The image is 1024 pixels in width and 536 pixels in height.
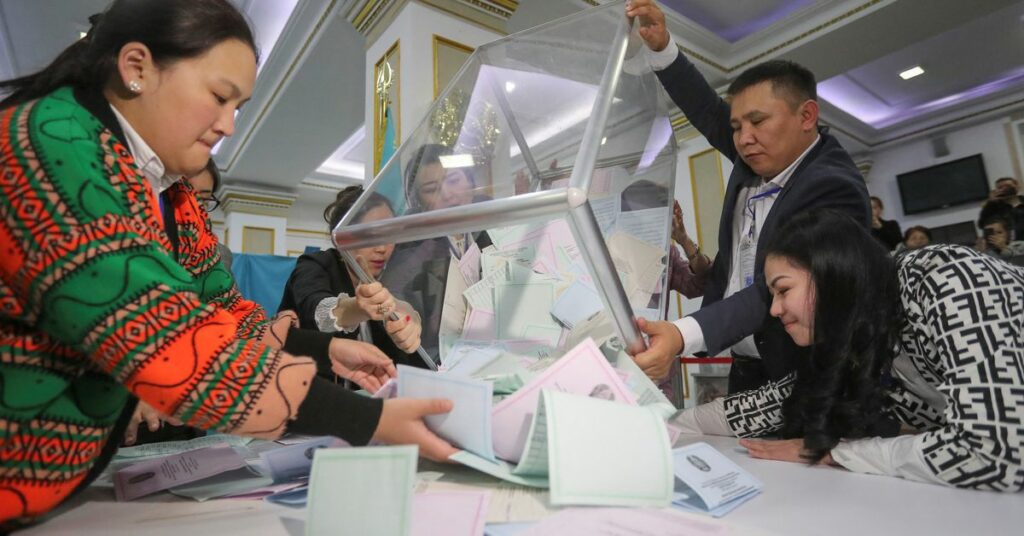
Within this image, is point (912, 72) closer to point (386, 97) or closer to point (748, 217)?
point (386, 97)

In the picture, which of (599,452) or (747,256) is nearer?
(599,452)

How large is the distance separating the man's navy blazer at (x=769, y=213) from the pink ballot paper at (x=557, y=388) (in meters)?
0.38

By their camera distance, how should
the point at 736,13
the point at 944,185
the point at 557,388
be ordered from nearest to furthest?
1. the point at 557,388
2. the point at 736,13
3. the point at 944,185

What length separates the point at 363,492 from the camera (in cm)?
46

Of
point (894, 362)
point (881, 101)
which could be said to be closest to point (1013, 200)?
point (881, 101)

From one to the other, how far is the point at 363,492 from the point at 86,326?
0.28 m

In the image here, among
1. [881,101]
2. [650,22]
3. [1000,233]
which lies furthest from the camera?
[881,101]

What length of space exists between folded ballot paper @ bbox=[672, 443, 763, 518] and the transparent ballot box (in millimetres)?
191

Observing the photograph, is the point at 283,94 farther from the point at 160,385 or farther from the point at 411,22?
the point at 160,385

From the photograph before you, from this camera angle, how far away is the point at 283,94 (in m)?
4.53

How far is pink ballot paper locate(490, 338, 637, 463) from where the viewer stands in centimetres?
62

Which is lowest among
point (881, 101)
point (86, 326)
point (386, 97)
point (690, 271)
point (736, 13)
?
point (86, 326)

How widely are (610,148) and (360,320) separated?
0.61 meters

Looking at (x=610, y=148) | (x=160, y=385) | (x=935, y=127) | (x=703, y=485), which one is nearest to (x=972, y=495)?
(x=703, y=485)
